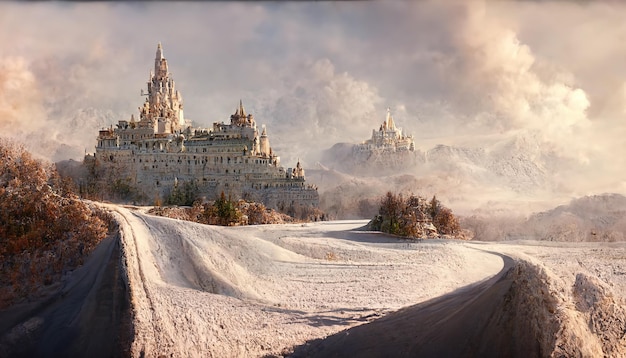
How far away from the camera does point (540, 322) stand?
581 cm

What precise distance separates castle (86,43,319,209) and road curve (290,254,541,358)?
1717 centimetres

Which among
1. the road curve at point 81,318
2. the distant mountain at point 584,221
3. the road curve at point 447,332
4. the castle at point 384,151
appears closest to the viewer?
the road curve at point 447,332

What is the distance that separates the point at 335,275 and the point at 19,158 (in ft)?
15.5

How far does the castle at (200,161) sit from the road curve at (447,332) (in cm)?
1717

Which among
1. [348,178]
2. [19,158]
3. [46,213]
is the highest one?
[348,178]

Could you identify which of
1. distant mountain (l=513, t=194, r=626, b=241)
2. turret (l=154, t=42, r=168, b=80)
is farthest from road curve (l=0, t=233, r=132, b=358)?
turret (l=154, t=42, r=168, b=80)

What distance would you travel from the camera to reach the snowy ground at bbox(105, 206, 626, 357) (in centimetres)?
611

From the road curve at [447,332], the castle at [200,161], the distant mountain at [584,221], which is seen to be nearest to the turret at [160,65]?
the castle at [200,161]

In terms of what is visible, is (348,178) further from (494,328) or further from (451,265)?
(494,328)

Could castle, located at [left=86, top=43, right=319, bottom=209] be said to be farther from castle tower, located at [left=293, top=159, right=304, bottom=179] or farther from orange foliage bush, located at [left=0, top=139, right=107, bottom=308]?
orange foliage bush, located at [left=0, top=139, right=107, bottom=308]

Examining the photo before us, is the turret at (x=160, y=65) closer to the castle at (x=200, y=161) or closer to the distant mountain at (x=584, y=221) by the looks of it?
the castle at (x=200, y=161)

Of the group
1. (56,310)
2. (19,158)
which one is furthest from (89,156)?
(56,310)

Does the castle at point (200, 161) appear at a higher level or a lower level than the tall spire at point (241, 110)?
lower

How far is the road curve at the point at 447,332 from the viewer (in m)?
5.96
